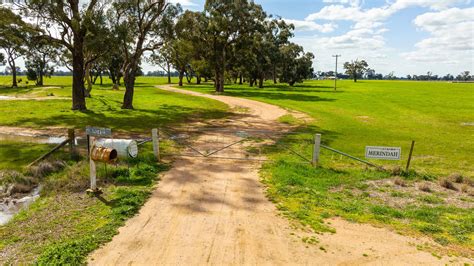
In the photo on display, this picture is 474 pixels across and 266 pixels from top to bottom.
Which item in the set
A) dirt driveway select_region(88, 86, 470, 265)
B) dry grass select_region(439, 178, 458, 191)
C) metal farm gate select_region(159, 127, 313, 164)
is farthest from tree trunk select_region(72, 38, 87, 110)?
dry grass select_region(439, 178, 458, 191)

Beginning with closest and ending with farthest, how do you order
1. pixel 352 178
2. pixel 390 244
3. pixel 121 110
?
pixel 390 244 < pixel 352 178 < pixel 121 110

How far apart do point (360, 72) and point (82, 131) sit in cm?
15354

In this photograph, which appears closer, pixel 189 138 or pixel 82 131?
pixel 189 138

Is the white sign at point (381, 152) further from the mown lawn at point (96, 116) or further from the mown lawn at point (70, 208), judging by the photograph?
the mown lawn at point (96, 116)

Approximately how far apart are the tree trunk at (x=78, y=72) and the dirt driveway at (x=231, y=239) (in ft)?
73.8

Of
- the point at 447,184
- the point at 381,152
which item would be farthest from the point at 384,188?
the point at 447,184

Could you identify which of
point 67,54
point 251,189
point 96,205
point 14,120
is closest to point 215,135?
point 251,189

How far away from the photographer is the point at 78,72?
30.2 metres

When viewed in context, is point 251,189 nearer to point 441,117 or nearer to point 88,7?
point 88,7

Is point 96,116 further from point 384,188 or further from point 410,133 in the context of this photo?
point 410,133

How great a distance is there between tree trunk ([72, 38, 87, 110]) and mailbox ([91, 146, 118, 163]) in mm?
21782

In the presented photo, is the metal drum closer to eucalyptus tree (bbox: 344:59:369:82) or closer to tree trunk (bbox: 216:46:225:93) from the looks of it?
tree trunk (bbox: 216:46:225:93)

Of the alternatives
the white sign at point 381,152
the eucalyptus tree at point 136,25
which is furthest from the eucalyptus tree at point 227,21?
the white sign at point 381,152

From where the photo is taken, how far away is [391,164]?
15.8 meters
